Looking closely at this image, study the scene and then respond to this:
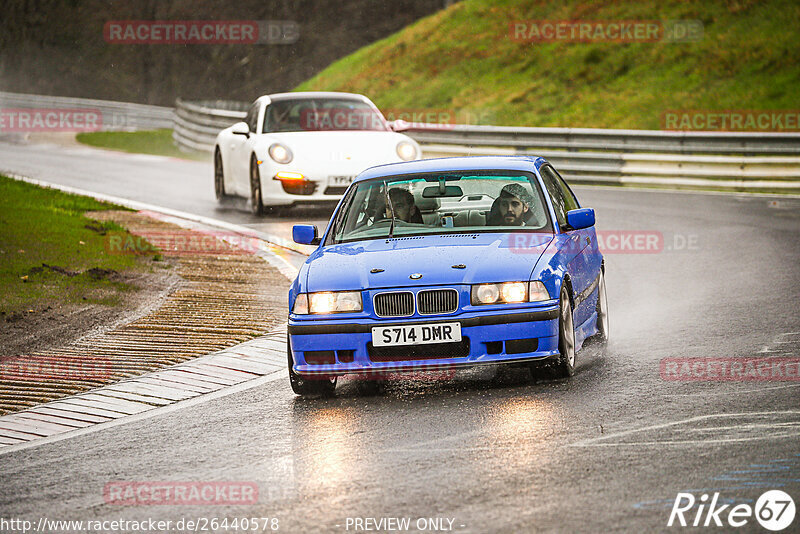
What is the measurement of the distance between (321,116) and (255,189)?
1.36 m

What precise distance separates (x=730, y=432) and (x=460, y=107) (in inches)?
1327

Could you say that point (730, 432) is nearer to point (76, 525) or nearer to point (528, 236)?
point (528, 236)

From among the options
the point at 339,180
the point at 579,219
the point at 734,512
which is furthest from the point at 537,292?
the point at 339,180

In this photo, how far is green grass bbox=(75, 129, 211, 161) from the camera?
30312 mm

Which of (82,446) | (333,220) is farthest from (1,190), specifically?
(82,446)

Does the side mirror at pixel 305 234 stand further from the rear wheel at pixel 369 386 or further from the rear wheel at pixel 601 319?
the rear wheel at pixel 601 319

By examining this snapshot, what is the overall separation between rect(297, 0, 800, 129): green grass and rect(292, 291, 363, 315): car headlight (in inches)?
973

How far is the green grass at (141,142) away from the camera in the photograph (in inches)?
1193

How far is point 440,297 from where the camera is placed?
7.69 m

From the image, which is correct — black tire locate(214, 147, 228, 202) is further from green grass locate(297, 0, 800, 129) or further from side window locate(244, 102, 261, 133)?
green grass locate(297, 0, 800, 129)

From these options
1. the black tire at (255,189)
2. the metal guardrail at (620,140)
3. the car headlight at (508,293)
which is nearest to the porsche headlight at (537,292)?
the car headlight at (508,293)

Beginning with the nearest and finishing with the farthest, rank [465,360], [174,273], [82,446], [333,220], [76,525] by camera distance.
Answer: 1. [76,525]
2. [82,446]
3. [465,360]
4. [333,220]
5. [174,273]

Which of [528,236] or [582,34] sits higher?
[582,34]

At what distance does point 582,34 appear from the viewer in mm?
41250
